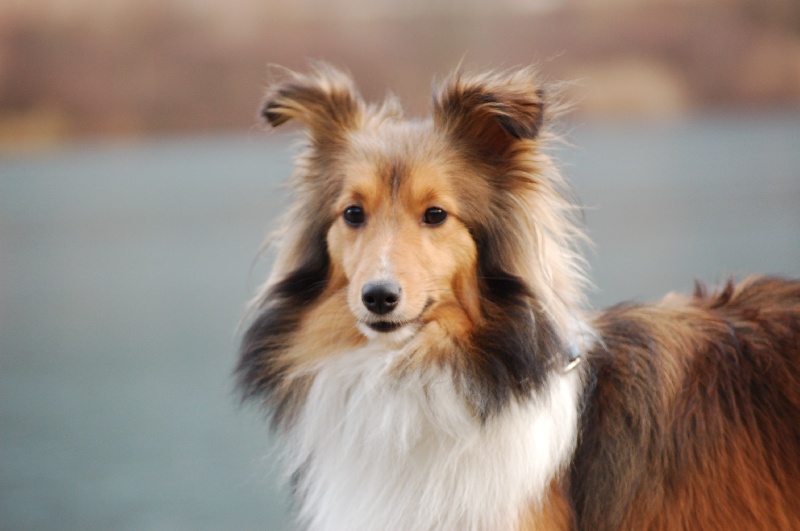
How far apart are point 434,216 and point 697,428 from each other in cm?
103

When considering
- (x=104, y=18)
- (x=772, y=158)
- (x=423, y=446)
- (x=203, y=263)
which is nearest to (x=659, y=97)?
(x=772, y=158)

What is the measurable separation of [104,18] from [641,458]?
36.4 meters

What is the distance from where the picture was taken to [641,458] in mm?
2879

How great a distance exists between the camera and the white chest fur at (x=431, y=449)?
284 cm

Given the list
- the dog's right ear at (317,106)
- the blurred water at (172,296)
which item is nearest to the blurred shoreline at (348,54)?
the blurred water at (172,296)

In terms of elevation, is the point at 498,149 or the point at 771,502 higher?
the point at 498,149

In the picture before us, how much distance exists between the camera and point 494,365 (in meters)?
2.91

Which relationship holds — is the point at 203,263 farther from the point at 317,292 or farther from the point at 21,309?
the point at 317,292

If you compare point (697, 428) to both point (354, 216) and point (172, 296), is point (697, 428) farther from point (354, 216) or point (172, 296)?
point (172, 296)

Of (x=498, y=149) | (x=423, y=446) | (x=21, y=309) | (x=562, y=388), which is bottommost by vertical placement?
(x=21, y=309)

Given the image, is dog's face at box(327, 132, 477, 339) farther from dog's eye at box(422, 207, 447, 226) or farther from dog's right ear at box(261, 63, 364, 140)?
dog's right ear at box(261, 63, 364, 140)

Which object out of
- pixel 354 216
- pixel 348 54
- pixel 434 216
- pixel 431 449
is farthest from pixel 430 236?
pixel 348 54

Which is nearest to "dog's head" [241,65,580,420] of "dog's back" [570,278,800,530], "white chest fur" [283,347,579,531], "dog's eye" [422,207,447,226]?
"dog's eye" [422,207,447,226]

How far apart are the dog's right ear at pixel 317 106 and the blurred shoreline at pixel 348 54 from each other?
27948mm
